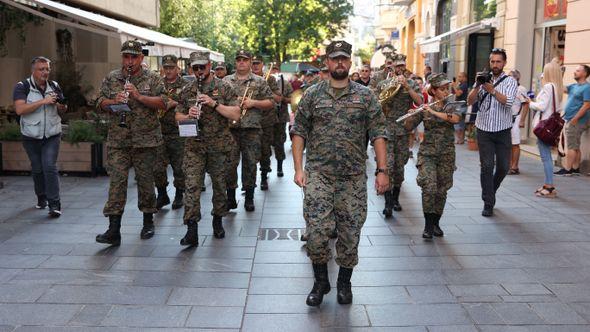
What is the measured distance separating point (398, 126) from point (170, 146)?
3.04 meters

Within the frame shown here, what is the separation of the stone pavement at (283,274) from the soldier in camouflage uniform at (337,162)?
404 millimetres

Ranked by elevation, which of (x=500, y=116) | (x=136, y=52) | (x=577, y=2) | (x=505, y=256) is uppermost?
(x=577, y=2)

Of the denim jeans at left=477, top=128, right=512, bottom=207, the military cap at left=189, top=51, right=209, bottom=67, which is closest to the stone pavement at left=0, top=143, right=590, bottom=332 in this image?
the denim jeans at left=477, top=128, right=512, bottom=207

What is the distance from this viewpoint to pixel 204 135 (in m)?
6.68

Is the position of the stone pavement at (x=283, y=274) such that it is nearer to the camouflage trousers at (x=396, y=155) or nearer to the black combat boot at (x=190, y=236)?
the black combat boot at (x=190, y=236)

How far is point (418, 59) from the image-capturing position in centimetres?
3234

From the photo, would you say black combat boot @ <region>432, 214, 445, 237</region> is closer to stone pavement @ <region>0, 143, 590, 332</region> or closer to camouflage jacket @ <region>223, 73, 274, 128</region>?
stone pavement @ <region>0, 143, 590, 332</region>

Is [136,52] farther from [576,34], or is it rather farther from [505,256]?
[576,34]

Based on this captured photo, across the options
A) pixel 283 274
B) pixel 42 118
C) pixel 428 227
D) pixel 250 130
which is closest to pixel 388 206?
pixel 428 227

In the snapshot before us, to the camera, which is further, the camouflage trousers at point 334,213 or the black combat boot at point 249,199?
the black combat boot at point 249,199

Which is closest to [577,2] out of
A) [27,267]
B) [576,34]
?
[576,34]

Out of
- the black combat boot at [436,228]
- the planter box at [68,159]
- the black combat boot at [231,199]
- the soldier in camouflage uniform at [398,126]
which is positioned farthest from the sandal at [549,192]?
the planter box at [68,159]

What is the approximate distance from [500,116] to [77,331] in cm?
557

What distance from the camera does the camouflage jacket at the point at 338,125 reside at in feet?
16.2
